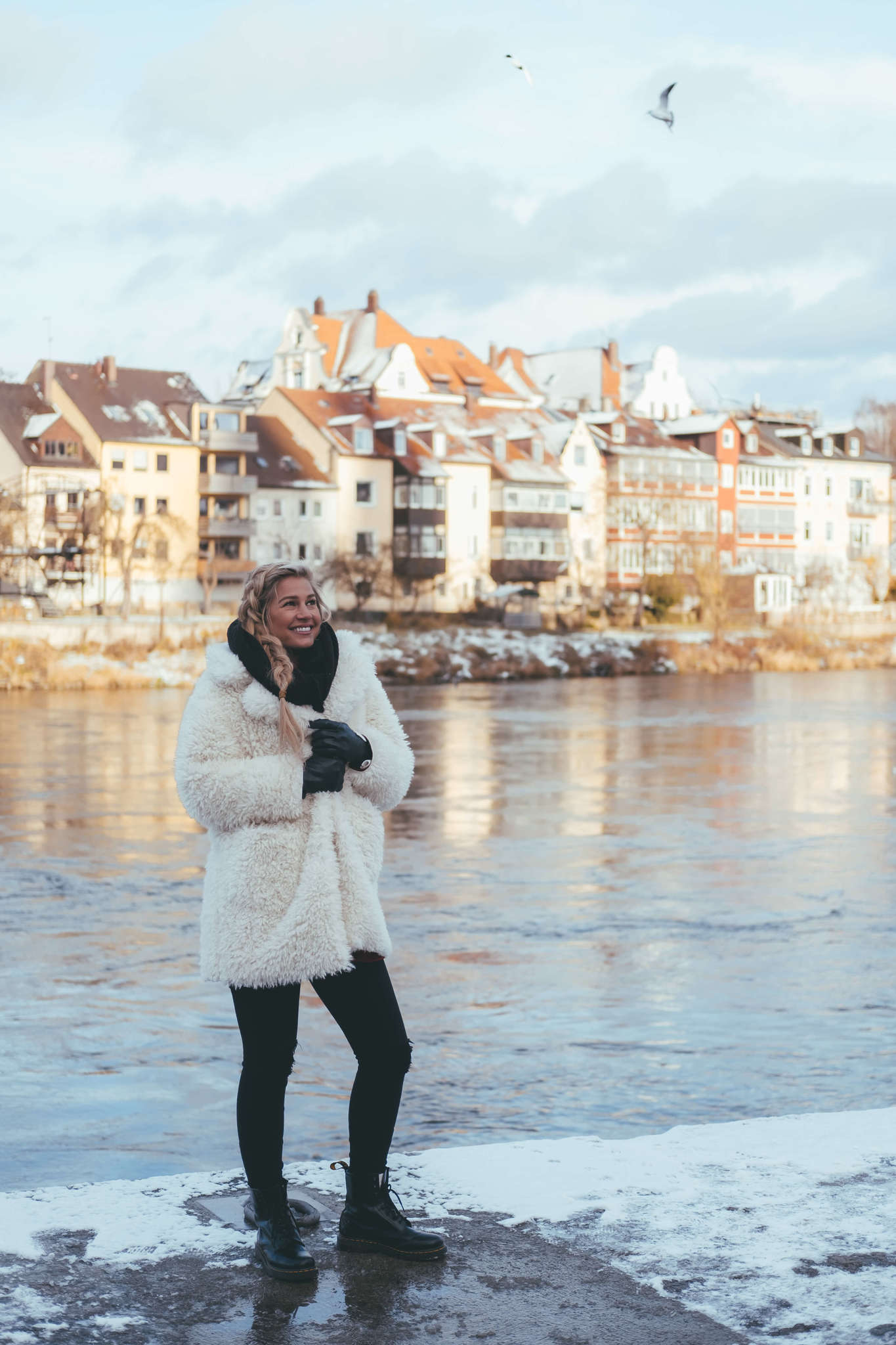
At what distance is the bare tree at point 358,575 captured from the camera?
247 ft

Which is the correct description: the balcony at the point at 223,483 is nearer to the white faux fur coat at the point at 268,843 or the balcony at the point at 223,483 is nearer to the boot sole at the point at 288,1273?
the white faux fur coat at the point at 268,843

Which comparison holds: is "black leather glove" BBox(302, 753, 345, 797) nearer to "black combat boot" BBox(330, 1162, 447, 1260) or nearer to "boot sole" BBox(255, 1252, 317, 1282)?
"black combat boot" BBox(330, 1162, 447, 1260)

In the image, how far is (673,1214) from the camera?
4.81m

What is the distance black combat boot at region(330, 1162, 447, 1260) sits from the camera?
14.9ft

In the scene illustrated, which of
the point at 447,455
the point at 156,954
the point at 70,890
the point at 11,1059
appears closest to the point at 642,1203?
the point at 11,1059

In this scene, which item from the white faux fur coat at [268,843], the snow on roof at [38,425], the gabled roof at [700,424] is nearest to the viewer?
the white faux fur coat at [268,843]

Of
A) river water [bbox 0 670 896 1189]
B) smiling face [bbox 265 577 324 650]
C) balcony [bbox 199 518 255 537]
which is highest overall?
balcony [bbox 199 518 255 537]

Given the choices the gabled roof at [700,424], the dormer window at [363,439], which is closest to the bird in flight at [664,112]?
the dormer window at [363,439]

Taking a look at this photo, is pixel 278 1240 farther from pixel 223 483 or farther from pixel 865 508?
pixel 865 508

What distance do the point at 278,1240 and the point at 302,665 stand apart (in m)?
1.45

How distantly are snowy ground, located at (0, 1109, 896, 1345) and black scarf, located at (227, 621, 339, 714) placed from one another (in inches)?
54.9

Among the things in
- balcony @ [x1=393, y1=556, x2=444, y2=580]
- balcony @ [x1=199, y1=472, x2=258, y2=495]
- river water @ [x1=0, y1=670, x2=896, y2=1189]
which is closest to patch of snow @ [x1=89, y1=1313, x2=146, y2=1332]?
river water @ [x1=0, y1=670, x2=896, y2=1189]

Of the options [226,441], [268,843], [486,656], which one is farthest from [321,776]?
[226,441]

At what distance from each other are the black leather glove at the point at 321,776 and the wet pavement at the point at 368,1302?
3.88ft
